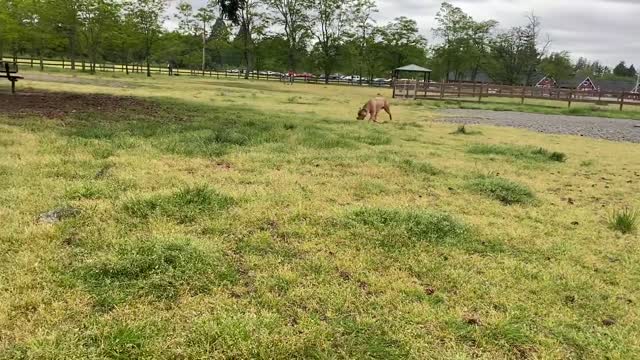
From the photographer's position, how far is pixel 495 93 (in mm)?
35625

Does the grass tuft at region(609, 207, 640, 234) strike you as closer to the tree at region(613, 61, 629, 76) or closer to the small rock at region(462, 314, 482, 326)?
the small rock at region(462, 314, 482, 326)

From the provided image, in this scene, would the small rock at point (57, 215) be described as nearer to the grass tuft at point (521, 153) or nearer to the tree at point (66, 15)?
the grass tuft at point (521, 153)

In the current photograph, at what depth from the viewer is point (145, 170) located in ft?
21.8

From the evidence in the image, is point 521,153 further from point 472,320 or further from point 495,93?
point 495,93

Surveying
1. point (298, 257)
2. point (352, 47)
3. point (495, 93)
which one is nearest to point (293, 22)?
point (352, 47)

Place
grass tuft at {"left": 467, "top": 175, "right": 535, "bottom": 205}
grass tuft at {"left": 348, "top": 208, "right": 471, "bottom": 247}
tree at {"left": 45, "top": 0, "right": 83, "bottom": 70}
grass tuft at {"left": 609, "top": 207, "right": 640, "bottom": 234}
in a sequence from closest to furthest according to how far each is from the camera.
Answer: grass tuft at {"left": 348, "top": 208, "right": 471, "bottom": 247}
grass tuft at {"left": 609, "top": 207, "right": 640, "bottom": 234}
grass tuft at {"left": 467, "top": 175, "right": 535, "bottom": 205}
tree at {"left": 45, "top": 0, "right": 83, "bottom": 70}

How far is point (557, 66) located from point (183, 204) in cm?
8358

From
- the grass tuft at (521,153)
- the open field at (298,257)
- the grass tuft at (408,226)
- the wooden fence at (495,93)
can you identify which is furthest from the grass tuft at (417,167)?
the wooden fence at (495,93)

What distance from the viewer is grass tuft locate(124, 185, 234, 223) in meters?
4.92

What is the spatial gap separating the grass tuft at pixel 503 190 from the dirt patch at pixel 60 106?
8583 mm

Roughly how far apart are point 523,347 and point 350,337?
3.51 feet

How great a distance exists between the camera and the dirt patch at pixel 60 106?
11078mm

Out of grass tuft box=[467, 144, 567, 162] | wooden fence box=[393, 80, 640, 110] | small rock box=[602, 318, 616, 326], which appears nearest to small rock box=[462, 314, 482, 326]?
small rock box=[602, 318, 616, 326]

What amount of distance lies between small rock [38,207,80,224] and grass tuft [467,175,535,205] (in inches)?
196
